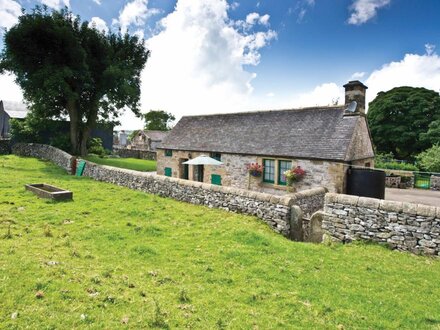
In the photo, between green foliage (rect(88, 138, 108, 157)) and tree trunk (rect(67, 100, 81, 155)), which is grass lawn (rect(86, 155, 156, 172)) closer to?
tree trunk (rect(67, 100, 81, 155))

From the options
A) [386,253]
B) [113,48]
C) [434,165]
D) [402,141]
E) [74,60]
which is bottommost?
[386,253]

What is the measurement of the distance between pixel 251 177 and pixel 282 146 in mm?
2894

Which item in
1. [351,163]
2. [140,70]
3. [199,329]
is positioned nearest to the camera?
[199,329]

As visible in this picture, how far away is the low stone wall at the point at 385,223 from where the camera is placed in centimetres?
781

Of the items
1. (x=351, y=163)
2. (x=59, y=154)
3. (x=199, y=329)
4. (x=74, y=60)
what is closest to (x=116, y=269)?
(x=199, y=329)

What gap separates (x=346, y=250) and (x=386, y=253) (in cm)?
107

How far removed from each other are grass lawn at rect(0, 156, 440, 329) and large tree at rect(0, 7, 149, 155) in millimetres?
21016

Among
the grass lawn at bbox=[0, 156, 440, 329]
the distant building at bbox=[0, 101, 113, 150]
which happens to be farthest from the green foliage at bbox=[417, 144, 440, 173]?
the distant building at bbox=[0, 101, 113, 150]

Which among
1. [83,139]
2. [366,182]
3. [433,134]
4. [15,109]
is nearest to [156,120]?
[15,109]

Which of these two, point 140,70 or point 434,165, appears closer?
point 434,165

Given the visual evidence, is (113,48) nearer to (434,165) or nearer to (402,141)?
(434,165)

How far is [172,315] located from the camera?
181 inches

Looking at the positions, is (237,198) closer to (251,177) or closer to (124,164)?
(251,177)

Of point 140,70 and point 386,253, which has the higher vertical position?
point 140,70
